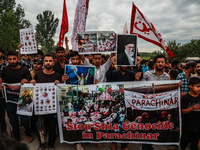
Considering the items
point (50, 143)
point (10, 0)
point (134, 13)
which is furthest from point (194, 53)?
point (10, 0)

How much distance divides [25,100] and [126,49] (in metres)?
2.39

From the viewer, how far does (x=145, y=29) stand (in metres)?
3.39

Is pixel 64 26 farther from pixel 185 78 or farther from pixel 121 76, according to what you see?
pixel 185 78

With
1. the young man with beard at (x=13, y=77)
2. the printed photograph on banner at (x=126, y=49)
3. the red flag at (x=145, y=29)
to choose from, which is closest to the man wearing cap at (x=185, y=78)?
the red flag at (x=145, y=29)

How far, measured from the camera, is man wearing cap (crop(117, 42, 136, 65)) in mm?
2730

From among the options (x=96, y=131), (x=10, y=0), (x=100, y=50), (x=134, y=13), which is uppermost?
(x=10, y=0)

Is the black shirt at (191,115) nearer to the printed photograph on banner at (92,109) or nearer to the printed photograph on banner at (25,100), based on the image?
the printed photograph on banner at (92,109)

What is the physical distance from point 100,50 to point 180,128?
231 centimetres

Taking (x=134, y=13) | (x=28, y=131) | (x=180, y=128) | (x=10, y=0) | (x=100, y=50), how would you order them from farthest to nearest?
(x=10, y=0), (x=134, y=13), (x=28, y=131), (x=100, y=50), (x=180, y=128)

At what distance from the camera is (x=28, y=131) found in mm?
3152

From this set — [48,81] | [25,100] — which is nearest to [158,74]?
[48,81]

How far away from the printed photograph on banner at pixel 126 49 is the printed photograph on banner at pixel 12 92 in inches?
90.6

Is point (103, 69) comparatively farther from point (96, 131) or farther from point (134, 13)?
point (134, 13)

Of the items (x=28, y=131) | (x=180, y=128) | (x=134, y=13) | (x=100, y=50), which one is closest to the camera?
(x=180, y=128)
